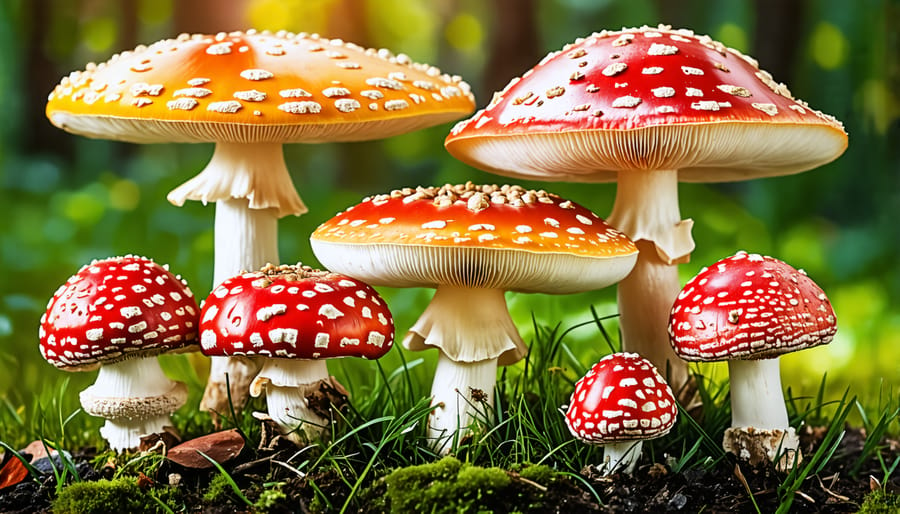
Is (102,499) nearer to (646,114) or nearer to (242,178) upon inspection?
(242,178)

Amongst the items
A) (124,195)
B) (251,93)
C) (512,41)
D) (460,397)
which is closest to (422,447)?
(460,397)

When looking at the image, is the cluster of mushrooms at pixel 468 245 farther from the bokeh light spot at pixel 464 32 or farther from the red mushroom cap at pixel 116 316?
the bokeh light spot at pixel 464 32

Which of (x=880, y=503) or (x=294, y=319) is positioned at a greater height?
(x=294, y=319)

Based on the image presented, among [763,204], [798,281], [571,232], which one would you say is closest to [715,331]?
[798,281]

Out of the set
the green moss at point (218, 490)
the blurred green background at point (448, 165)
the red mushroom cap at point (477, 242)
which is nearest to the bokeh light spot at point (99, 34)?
the blurred green background at point (448, 165)

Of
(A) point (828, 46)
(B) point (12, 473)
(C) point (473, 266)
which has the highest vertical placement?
(A) point (828, 46)

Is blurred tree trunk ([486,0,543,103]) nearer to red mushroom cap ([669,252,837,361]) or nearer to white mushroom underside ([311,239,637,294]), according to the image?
white mushroom underside ([311,239,637,294])

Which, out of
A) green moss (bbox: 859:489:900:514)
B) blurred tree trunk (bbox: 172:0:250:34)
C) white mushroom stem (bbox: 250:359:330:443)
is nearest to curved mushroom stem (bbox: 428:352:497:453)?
white mushroom stem (bbox: 250:359:330:443)
